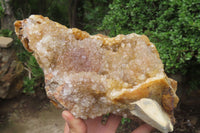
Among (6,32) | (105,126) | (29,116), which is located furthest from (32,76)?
(105,126)

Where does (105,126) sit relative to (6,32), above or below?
below

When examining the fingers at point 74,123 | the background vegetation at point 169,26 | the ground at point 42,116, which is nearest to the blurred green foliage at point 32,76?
the ground at point 42,116

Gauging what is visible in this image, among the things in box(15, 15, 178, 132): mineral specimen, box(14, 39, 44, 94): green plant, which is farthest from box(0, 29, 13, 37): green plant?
box(15, 15, 178, 132): mineral specimen

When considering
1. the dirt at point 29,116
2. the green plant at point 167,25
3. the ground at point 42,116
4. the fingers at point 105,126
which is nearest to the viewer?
the fingers at point 105,126

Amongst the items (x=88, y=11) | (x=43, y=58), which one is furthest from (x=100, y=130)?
(x=88, y=11)

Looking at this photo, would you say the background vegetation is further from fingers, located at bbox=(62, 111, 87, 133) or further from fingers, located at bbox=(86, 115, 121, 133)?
fingers, located at bbox=(62, 111, 87, 133)

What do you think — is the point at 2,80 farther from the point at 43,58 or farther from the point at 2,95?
the point at 43,58

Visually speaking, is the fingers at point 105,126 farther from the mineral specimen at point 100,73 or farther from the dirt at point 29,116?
the dirt at point 29,116

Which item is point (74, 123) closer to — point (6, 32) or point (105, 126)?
point (105, 126)
